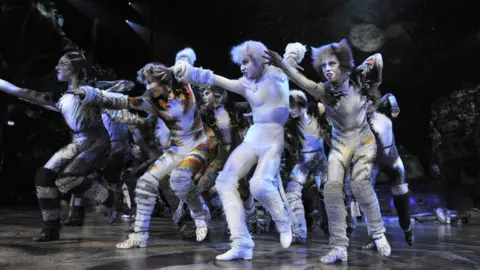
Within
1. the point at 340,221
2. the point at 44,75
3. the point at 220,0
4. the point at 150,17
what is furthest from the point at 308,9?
the point at 340,221

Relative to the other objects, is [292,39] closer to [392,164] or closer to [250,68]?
[392,164]

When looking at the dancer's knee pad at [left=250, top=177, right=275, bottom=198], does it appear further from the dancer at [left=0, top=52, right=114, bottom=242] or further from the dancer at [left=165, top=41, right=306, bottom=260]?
the dancer at [left=0, top=52, right=114, bottom=242]

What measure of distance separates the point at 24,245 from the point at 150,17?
9188 mm

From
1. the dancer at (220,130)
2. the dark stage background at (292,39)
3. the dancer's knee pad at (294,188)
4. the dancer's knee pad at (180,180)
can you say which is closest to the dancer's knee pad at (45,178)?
the dancer's knee pad at (180,180)

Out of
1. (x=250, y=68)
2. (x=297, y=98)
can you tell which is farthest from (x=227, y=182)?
(x=297, y=98)

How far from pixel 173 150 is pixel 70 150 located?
122cm

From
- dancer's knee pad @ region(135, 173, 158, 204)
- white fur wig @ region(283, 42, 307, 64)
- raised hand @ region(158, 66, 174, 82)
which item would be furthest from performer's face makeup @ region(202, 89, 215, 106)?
dancer's knee pad @ region(135, 173, 158, 204)

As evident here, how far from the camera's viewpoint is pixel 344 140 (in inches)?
147

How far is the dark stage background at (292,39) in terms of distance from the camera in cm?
1161

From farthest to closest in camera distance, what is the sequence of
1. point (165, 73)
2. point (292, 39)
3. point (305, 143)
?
1. point (292, 39)
2. point (305, 143)
3. point (165, 73)

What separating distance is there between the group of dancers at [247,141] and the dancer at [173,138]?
0.4 inches

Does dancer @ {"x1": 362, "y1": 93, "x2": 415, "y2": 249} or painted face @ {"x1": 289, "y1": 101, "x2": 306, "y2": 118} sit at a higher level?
painted face @ {"x1": 289, "y1": 101, "x2": 306, "y2": 118}

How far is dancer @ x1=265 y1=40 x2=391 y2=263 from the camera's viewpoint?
11.7ft

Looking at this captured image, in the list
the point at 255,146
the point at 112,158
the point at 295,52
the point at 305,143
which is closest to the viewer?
the point at 255,146
